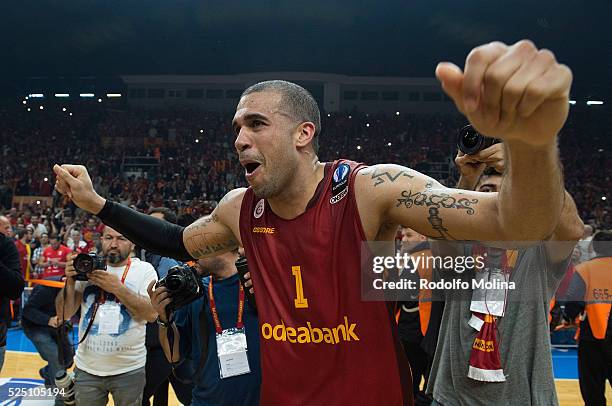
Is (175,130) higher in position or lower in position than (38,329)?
higher

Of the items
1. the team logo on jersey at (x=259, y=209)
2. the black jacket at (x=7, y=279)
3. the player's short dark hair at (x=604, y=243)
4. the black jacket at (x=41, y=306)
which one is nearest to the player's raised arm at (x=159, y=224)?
the team logo on jersey at (x=259, y=209)

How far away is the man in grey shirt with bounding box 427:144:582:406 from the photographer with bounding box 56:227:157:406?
225cm

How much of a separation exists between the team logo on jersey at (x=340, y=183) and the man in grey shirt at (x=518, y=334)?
2.42 feet

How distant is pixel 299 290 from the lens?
1996 millimetres

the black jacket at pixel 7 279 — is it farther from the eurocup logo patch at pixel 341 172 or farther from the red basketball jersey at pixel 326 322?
the eurocup logo patch at pixel 341 172

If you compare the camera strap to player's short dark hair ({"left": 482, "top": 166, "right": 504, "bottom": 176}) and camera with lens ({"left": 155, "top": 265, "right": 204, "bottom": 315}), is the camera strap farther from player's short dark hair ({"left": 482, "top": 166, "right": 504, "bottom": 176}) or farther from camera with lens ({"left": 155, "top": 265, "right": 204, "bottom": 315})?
player's short dark hair ({"left": 482, "top": 166, "right": 504, "bottom": 176})

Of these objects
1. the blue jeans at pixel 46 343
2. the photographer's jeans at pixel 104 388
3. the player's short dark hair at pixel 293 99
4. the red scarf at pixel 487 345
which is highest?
the player's short dark hair at pixel 293 99

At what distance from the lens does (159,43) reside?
26.4 meters

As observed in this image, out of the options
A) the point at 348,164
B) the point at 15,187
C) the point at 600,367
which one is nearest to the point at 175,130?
the point at 15,187

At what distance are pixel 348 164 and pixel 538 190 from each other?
896 mm

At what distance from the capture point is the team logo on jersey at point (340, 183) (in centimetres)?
203

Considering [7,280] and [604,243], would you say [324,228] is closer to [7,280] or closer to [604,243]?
[7,280]

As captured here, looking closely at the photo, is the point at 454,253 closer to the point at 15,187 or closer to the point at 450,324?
the point at 450,324

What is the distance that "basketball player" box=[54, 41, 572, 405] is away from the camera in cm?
169
